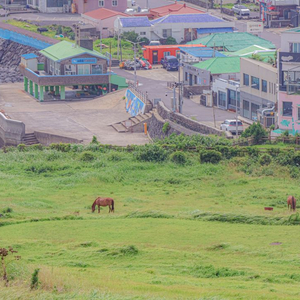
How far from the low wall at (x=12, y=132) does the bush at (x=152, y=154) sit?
2044cm

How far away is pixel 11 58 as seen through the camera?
131250 mm

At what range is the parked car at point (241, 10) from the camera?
141000mm

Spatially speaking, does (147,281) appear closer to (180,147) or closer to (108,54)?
(180,147)

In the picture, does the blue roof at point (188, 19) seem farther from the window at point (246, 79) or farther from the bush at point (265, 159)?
the bush at point (265, 159)

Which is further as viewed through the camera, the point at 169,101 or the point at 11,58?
the point at 11,58

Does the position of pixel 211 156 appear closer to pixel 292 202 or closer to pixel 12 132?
pixel 292 202

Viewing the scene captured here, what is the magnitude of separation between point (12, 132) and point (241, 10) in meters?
72.5

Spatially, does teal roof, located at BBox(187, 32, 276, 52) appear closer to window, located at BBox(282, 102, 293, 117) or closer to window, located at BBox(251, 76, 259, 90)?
window, located at BBox(251, 76, 259, 90)

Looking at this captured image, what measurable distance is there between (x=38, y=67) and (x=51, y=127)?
27298 millimetres

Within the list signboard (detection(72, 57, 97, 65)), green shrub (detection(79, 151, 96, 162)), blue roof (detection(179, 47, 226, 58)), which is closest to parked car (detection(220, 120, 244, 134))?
green shrub (detection(79, 151, 96, 162))

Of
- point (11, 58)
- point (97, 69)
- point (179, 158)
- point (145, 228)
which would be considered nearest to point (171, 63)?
point (97, 69)

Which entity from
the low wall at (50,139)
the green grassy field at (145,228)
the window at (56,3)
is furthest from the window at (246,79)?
the window at (56,3)

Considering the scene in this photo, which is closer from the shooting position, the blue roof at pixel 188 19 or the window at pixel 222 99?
the window at pixel 222 99

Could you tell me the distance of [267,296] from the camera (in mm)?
26109
